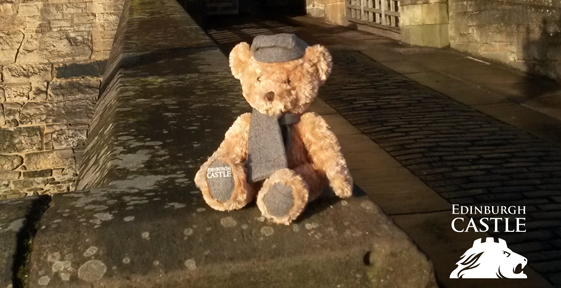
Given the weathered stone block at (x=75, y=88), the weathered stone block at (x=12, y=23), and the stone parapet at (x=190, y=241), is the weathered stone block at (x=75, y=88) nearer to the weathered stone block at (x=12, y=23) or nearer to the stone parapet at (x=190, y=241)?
the weathered stone block at (x=12, y=23)

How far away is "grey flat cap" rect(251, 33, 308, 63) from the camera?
7.12 feet

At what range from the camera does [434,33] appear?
450 inches

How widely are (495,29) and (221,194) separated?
8.46 meters

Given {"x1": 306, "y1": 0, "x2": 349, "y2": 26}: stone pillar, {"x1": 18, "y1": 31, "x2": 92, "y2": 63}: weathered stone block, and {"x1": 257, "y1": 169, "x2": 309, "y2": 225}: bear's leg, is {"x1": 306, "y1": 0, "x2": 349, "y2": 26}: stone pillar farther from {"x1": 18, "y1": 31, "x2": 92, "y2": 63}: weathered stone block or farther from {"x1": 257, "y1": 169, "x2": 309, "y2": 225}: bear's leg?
{"x1": 257, "y1": 169, "x2": 309, "y2": 225}: bear's leg

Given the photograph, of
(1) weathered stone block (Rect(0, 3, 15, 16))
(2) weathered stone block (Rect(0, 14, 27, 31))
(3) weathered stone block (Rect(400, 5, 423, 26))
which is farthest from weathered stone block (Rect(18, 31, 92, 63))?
(3) weathered stone block (Rect(400, 5, 423, 26))

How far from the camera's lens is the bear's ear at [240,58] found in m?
2.25

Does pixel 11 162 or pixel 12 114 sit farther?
pixel 12 114

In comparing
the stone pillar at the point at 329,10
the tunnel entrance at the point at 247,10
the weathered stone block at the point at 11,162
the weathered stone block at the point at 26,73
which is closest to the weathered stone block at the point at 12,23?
the weathered stone block at the point at 26,73

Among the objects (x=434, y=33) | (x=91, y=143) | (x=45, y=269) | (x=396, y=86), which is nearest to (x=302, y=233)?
(x=45, y=269)

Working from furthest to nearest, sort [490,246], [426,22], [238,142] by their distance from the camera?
[426,22]
[490,246]
[238,142]

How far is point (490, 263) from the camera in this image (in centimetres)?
379

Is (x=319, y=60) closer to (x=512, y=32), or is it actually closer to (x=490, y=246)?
(x=490, y=246)

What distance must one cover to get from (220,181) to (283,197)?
21cm

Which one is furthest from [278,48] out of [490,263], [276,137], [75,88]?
A: [75,88]
